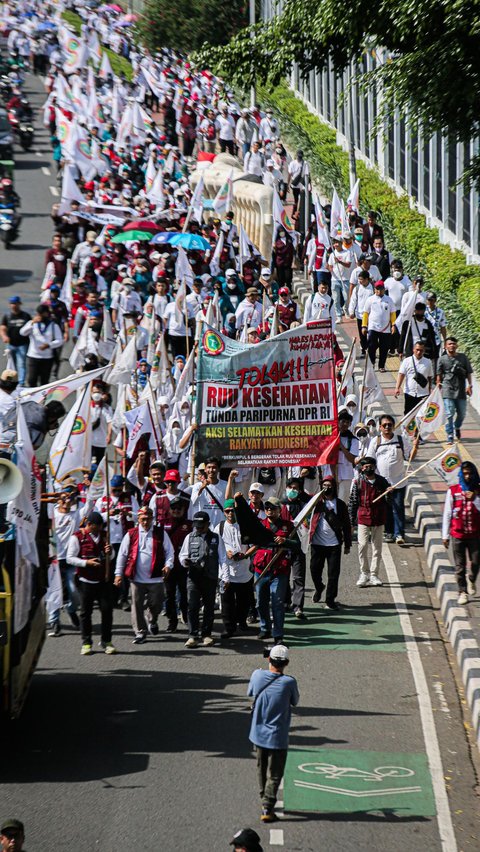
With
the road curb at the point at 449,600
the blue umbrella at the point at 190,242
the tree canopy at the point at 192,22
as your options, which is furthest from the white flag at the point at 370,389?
the tree canopy at the point at 192,22

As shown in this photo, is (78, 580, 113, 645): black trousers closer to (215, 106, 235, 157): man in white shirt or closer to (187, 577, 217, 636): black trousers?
(187, 577, 217, 636): black trousers

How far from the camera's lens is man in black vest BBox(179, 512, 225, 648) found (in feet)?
50.2

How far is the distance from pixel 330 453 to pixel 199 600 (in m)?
2.12

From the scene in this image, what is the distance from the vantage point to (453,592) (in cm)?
1619

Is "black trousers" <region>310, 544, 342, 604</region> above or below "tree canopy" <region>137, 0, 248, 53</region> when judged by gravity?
below

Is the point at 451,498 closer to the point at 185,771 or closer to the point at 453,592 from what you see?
the point at 453,592

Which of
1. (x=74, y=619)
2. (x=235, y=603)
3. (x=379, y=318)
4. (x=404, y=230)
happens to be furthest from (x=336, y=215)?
(x=74, y=619)

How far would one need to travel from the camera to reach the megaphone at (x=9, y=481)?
1170 cm

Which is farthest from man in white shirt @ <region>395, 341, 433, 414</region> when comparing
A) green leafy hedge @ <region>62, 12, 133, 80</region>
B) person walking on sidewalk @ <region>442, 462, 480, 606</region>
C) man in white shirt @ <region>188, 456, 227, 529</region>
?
green leafy hedge @ <region>62, 12, 133, 80</region>

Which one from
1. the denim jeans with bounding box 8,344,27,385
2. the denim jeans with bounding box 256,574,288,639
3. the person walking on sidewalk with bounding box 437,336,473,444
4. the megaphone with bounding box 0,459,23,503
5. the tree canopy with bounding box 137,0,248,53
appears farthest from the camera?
the tree canopy with bounding box 137,0,248,53

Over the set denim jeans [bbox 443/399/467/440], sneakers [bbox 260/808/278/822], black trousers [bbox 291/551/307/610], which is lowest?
sneakers [bbox 260/808/278/822]

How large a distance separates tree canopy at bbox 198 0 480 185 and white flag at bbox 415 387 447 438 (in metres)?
3.68

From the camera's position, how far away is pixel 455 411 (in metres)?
21.8

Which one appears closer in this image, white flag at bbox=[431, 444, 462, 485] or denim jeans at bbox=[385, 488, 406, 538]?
white flag at bbox=[431, 444, 462, 485]
